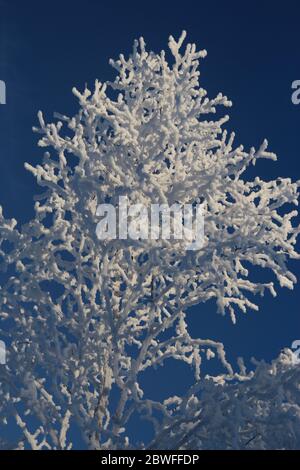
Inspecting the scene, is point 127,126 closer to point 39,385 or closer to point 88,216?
point 88,216

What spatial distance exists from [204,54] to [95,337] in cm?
525

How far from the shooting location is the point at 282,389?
8117 mm

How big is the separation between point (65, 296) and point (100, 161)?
236 centimetres

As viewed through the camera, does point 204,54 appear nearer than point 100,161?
No

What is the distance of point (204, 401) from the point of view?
27.5 ft

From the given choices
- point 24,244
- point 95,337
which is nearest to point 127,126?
point 24,244

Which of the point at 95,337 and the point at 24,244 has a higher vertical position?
the point at 24,244
